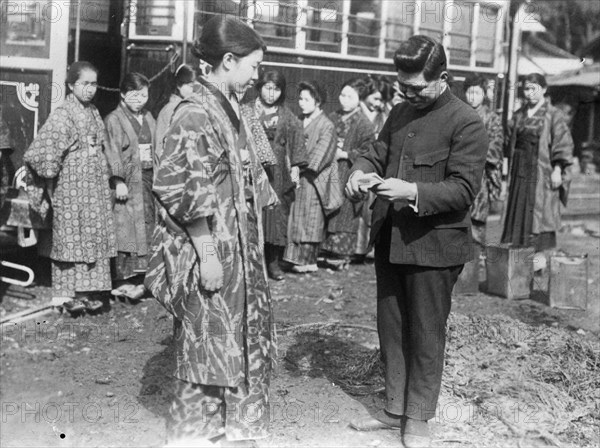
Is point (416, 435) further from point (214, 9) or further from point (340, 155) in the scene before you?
point (214, 9)

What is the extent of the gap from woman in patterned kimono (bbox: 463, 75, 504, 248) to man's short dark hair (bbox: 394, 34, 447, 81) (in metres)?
3.98

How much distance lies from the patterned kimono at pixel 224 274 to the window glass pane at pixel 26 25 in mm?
3573

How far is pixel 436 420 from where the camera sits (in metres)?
4.19

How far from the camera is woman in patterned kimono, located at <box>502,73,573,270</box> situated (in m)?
7.80

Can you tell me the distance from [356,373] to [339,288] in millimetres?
2481

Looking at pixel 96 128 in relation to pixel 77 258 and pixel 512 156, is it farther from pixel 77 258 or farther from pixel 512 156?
pixel 512 156

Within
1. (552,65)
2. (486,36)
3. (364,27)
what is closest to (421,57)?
(364,27)

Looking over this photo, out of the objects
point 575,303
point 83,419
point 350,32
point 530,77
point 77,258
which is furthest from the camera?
point 350,32

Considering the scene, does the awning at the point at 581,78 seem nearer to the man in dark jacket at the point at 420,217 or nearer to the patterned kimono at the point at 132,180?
the patterned kimono at the point at 132,180

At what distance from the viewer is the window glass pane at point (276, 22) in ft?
26.5

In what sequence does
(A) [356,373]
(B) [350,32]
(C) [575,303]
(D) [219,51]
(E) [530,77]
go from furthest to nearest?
(B) [350,32]
(E) [530,77]
(C) [575,303]
(A) [356,373]
(D) [219,51]

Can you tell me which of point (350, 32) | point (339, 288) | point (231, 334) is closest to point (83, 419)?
point (231, 334)

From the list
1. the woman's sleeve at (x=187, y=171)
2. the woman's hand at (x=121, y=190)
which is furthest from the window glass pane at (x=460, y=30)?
the woman's sleeve at (x=187, y=171)

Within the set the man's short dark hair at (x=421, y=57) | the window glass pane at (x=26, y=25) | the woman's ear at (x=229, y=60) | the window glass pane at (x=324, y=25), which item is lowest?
the woman's ear at (x=229, y=60)
